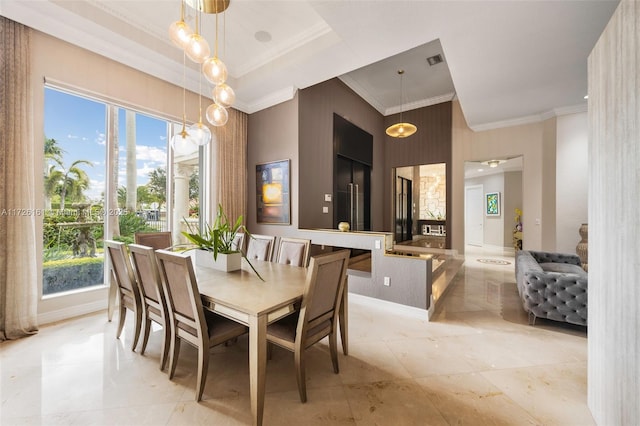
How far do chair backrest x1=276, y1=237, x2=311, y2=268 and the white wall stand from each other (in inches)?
215

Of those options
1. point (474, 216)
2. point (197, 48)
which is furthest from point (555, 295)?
point (474, 216)

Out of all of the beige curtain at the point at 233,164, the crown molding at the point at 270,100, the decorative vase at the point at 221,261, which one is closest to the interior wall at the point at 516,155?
the crown molding at the point at 270,100

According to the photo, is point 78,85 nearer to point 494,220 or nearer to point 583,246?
point 583,246

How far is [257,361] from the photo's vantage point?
4.67ft

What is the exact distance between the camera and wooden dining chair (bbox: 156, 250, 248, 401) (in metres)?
1.61

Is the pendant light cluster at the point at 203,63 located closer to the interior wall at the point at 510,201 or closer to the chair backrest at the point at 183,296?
the chair backrest at the point at 183,296

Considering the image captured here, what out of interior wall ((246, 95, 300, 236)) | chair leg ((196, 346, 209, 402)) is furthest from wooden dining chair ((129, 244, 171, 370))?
interior wall ((246, 95, 300, 236))

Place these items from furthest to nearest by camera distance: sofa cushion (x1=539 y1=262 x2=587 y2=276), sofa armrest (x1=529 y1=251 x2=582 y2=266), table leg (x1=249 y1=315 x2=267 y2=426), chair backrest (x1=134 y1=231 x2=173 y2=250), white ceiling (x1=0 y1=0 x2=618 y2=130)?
sofa armrest (x1=529 y1=251 x2=582 y2=266)
sofa cushion (x1=539 y1=262 x2=587 y2=276)
chair backrest (x1=134 y1=231 x2=173 y2=250)
white ceiling (x1=0 y1=0 x2=618 y2=130)
table leg (x1=249 y1=315 x2=267 y2=426)

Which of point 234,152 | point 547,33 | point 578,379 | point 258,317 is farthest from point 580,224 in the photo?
point 234,152

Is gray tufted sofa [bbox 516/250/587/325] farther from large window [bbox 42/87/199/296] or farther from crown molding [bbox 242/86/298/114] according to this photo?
crown molding [bbox 242/86/298/114]

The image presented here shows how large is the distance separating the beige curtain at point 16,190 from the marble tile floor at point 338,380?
324 millimetres

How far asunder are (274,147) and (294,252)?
2.39 metres

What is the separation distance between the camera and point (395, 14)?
251cm

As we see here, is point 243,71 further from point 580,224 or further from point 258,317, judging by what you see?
point 580,224
